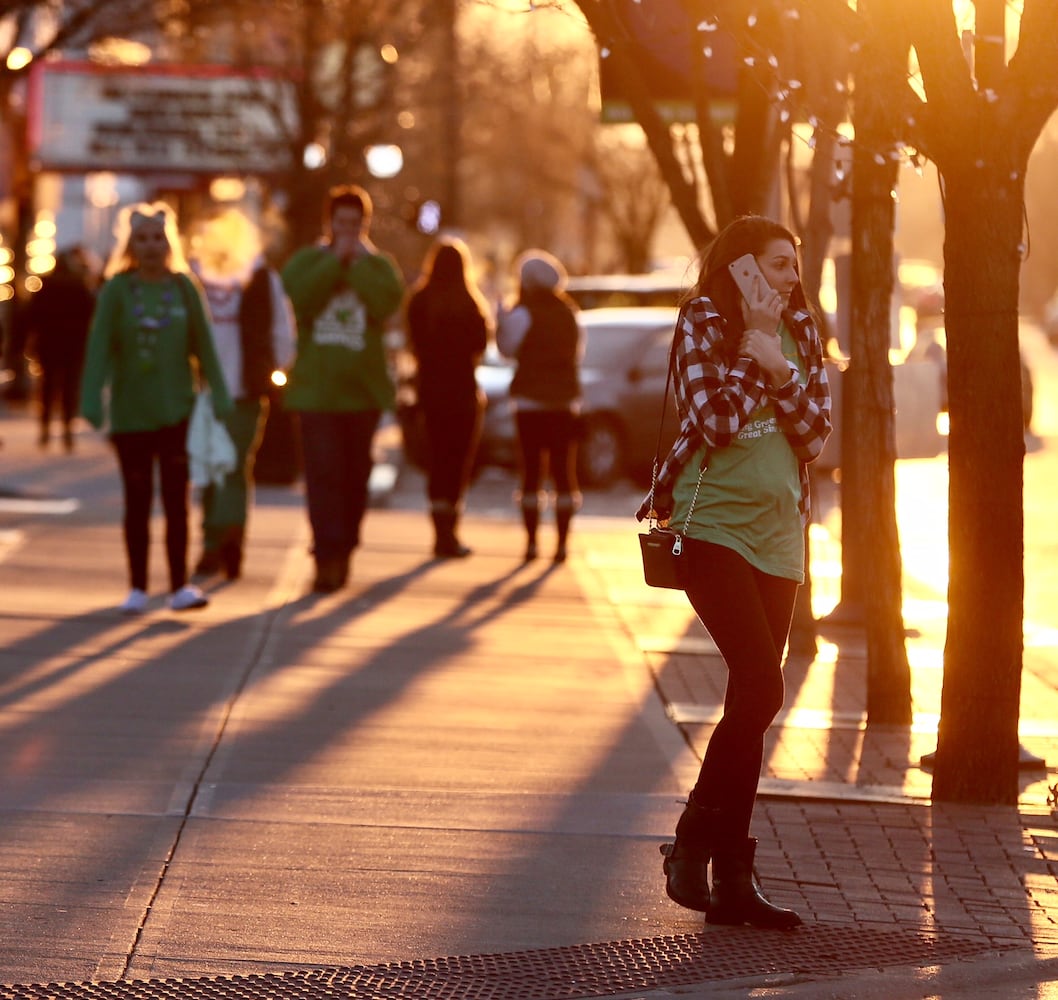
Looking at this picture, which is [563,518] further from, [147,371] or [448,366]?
[147,371]

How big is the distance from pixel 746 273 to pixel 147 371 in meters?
4.93

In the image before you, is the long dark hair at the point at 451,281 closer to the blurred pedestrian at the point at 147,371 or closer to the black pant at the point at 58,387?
the blurred pedestrian at the point at 147,371

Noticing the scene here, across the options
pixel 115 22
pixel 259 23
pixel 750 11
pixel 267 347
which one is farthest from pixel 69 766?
pixel 259 23

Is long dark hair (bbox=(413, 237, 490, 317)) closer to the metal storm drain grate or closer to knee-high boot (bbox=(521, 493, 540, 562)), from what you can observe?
knee-high boot (bbox=(521, 493, 540, 562))

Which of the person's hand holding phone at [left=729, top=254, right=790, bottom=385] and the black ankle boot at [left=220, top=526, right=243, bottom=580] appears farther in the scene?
the black ankle boot at [left=220, top=526, right=243, bottom=580]

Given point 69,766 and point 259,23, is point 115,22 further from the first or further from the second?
point 69,766

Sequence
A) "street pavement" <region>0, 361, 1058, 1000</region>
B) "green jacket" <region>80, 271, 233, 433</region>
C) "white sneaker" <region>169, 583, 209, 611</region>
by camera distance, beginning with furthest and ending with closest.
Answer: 1. "white sneaker" <region>169, 583, 209, 611</region>
2. "green jacket" <region>80, 271, 233, 433</region>
3. "street pavement" <region>0, 361, 1058, 1000</region>

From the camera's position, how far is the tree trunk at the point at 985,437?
649 cm

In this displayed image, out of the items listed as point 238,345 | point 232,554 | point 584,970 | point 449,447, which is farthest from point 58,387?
point 584,970

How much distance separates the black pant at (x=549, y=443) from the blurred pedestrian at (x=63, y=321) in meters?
8.40

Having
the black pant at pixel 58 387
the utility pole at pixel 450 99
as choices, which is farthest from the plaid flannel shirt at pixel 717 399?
the utility pole at pixel 450 99

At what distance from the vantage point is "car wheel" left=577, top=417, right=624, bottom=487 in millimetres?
19203

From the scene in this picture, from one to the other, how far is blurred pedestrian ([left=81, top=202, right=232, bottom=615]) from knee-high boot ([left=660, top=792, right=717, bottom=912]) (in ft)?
16.0

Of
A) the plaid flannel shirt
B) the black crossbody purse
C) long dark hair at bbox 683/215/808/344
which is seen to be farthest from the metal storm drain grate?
long dark hair at bbox 683/215/808/344
